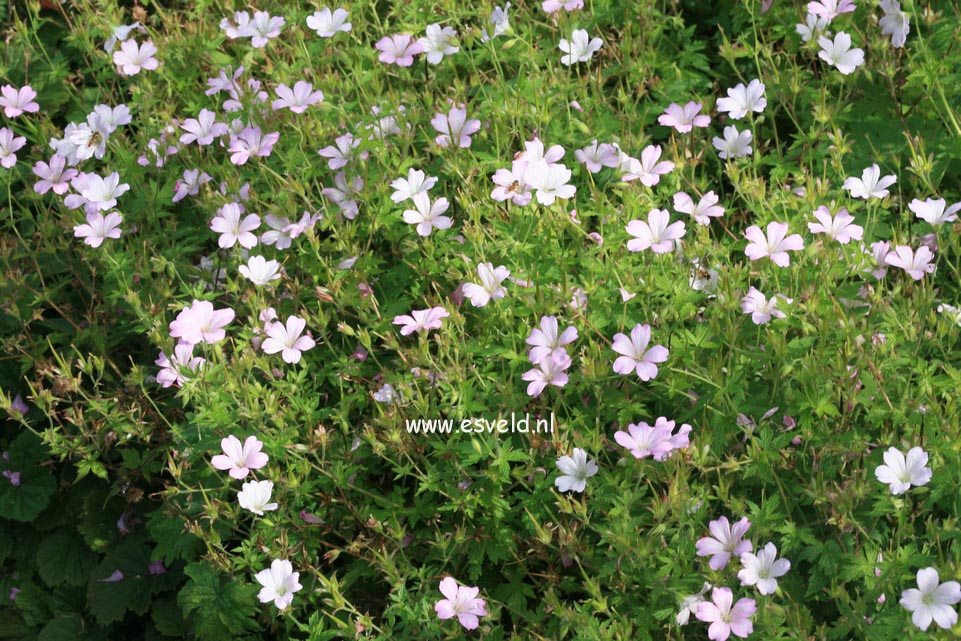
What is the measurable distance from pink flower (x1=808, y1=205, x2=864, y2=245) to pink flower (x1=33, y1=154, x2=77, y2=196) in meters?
2.26

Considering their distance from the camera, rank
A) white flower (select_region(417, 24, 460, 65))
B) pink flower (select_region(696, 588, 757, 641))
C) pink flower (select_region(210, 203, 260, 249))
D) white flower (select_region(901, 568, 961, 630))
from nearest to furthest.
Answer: white flower (select_region(901, 568, 961, 630))
pink flower (select_region(696, 588, 757, 641))
pink flower (select_region(210, 203, 260, 249))
white flower (select_region(417, 24, 460, 65))

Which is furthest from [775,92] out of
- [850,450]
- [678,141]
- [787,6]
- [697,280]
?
[850,450]

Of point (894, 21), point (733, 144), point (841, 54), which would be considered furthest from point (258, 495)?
point (894, 21)

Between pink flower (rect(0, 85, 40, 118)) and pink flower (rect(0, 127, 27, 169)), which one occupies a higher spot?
pink flower (rect(0, 85, 40, 118))

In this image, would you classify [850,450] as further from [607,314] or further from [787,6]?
[787,6]

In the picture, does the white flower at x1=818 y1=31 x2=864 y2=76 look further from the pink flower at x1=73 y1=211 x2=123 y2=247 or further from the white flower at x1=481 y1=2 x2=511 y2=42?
the pink flower at x1=73 y1=211 x2=123 y2=247

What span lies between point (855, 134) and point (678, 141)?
588 mm

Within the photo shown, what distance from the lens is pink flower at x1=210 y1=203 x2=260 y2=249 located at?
2939mm

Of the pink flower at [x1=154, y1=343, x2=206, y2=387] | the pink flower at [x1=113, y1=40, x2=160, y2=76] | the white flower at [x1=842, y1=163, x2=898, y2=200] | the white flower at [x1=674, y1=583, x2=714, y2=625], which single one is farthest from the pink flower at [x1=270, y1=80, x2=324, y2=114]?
the white flower at [x1=674, y1=583, x2=714, y2=625]

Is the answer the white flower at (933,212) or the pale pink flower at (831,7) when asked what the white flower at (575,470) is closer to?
the white flower at (933,212)

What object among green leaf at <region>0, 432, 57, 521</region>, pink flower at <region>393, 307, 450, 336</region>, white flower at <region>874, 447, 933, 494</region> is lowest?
green leaf at <region>0, 432, 57, 521</region>

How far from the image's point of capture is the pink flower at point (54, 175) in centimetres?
329

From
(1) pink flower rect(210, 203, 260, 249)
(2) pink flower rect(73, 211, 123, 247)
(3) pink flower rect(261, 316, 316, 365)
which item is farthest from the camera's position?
(2) pink flower rect(73, 211, 123, 247)

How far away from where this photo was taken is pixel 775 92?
127 inches
